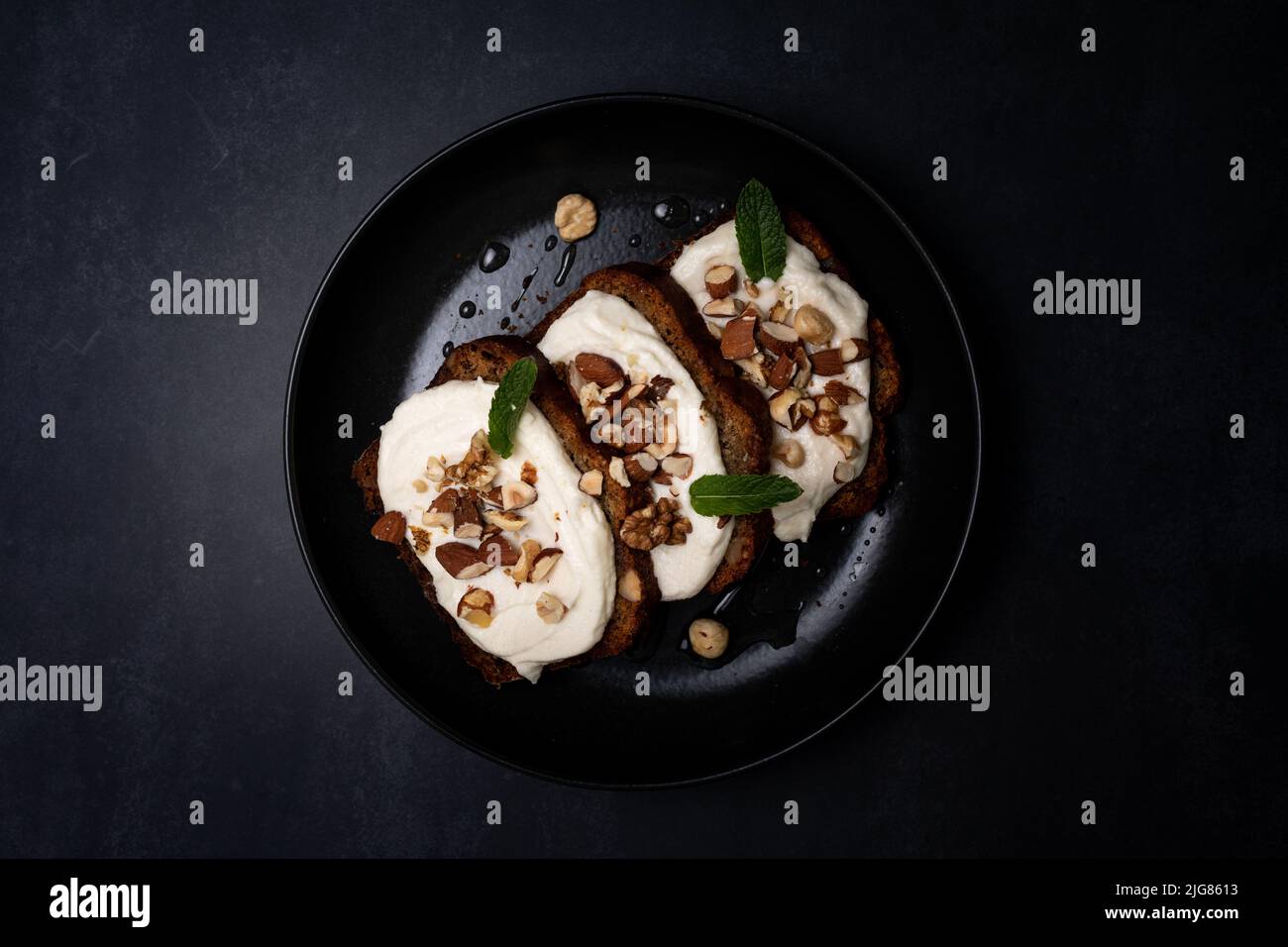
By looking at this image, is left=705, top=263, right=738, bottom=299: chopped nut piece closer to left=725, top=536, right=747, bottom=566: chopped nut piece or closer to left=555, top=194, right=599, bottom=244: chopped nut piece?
left=555, top=194, right=599, bottom=244: chopped nut piece

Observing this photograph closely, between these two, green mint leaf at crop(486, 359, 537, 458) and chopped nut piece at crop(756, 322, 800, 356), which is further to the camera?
chopped nut piece at crop(756, 322, 800, 356)

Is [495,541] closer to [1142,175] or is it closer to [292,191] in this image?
[292,191]

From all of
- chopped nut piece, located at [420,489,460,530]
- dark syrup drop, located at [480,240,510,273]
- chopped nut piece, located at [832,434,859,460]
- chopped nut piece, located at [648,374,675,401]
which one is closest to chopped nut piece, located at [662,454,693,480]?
chopped nut piece, located at [648,374,675,401]

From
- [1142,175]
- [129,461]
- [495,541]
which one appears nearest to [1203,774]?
[1142,175]

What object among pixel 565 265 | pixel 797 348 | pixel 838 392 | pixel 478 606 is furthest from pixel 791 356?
pixel 478 606

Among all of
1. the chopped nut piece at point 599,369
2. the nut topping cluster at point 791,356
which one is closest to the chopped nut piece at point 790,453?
the nut topping cluster at point 791,356

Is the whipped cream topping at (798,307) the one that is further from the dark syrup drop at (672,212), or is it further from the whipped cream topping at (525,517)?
the whipped cream topping at (525,517)

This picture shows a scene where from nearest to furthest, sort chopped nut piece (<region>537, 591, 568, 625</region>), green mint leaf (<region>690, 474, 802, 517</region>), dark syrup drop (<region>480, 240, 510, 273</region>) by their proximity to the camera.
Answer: green mint leaf (<region>690, 474, 802, 517</region>) < chopped nut piece (<region>537, 591, 568, 625</region>) < dark syrup drop (<region>480, 240, 510, 273</region>)
